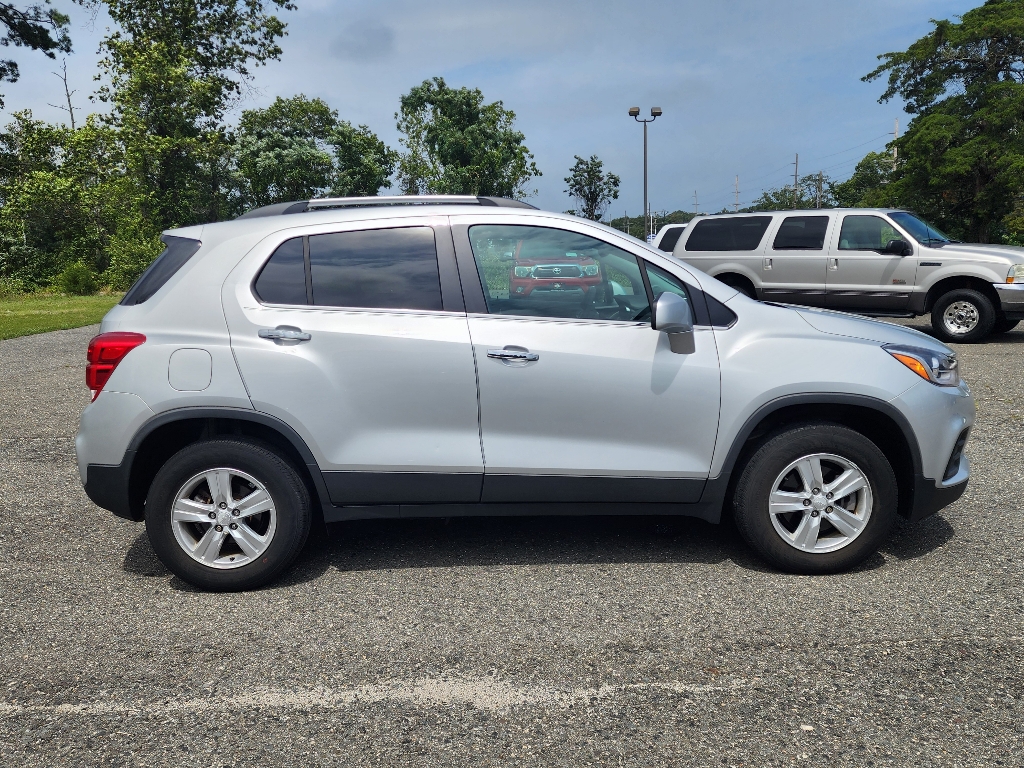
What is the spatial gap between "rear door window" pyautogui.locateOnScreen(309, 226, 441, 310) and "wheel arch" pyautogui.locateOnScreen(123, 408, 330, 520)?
2.09 feet

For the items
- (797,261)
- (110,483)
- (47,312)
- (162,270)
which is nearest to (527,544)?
(110,483)

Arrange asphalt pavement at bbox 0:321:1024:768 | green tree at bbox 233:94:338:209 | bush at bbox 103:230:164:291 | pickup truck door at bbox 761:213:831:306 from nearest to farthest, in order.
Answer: asphalt pavement at bbox 0:321:1024:768 < pickup truck door at bbox 761:213:831:306 < bush at bbox 103:230:164:291 < green tree at bbox 233:94:338:209

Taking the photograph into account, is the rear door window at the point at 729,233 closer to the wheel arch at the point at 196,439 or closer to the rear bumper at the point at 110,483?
the wheel arch at the point at 196,439

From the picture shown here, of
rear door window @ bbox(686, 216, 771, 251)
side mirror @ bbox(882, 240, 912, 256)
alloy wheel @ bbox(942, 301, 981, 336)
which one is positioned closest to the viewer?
alloy wheel @ bbox(942, 301, 981, 336)

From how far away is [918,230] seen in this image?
41.3 ft

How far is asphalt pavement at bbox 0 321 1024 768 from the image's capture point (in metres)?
2.75

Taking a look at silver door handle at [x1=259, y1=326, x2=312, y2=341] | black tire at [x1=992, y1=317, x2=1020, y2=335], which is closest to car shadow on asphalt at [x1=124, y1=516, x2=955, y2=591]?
silver door handle at [x1=259, y1=326, x2=312, y2=341]

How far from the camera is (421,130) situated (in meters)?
50.4

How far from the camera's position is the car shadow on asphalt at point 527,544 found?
4.32 m

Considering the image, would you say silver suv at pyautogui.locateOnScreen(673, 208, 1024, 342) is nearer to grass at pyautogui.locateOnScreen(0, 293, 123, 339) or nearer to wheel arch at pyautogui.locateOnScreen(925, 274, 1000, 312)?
wheel arch at pyautogui.locateOnScreen(925, 274, 1000, 312)

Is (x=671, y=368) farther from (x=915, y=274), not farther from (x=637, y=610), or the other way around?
(x=915, y=274)

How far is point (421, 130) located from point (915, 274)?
138 feet

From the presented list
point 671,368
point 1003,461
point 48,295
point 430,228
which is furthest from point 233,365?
point 48,295

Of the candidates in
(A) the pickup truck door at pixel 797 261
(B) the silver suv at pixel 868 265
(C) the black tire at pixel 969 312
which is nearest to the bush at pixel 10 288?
(B) the silver suv at pixel 868 265
